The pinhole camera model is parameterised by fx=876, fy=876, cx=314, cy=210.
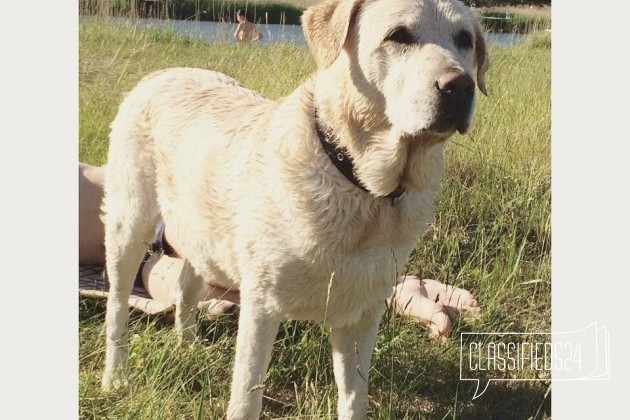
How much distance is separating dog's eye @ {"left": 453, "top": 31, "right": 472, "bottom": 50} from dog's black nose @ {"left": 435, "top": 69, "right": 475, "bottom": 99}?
26cm

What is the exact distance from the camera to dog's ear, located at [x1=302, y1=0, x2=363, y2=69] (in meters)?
3.09

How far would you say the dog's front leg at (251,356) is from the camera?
318cm

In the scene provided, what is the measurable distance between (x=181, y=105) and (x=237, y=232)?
79 centimetres

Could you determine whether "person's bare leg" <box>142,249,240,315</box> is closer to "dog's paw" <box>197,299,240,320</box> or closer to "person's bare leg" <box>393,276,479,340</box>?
"dog's paw" <box>197,299,240,320</box>

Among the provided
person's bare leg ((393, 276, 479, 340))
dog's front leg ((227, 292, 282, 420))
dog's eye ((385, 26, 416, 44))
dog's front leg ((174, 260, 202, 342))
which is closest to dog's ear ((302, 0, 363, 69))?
dog's eye ((385, 26, 416, 44))

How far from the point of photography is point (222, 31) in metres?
3.94

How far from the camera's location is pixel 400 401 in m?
3.56

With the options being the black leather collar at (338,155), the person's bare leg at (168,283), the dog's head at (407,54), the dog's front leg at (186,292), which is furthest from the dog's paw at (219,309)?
the dog's head at (407,54)

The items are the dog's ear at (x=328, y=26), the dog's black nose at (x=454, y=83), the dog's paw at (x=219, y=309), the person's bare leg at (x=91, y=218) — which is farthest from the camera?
the person's bare leg at (x=91, y=218)

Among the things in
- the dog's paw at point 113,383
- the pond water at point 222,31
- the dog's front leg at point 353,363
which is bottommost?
the dog's paw at point 113,383

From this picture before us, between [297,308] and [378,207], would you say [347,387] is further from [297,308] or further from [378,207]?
[378,207]

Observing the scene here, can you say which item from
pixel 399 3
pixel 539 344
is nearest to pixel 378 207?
pixel 399 3

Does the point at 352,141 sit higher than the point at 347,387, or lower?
higher

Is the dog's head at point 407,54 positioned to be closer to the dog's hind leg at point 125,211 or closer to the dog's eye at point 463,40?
the dog's eye at point 463,40
